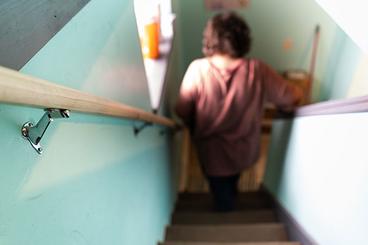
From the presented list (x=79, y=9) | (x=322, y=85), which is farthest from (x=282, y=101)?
(x=79, y=9)

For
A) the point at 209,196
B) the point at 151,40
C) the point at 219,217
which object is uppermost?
the point at 151,40

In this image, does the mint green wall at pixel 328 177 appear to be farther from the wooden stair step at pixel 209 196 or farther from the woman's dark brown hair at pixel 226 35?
the wooden stair step at pixel 209 196

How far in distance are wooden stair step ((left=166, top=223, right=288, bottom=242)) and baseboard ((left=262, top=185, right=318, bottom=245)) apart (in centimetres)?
6

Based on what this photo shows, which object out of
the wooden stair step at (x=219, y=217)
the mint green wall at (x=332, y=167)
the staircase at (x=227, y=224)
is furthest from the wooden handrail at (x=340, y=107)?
the wooden stair step at (x=219, y=217)

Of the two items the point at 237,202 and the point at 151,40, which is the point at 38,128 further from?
the point at 237,202

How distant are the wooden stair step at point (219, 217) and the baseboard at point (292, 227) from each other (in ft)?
0.52

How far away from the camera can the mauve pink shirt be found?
6.63ft

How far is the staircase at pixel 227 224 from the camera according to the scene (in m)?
1.92

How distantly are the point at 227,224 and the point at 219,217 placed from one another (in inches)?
4.8

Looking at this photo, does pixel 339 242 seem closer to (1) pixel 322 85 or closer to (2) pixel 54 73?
(1) pixel 322 85

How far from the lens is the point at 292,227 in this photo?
5.90 ft

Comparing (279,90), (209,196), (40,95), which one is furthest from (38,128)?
(209,196)

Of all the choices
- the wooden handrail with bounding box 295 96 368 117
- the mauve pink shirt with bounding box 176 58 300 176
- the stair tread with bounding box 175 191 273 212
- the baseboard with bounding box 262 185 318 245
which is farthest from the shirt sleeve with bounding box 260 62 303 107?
the stair tread with bounding box 175 191 273 212

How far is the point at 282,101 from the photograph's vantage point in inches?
82.2
